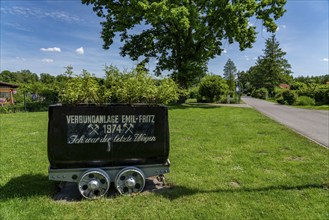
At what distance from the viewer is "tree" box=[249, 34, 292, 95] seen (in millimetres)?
73750

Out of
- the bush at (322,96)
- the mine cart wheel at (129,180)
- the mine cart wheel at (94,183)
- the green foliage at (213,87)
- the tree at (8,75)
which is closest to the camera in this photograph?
the mine cart wheel at (94,183)

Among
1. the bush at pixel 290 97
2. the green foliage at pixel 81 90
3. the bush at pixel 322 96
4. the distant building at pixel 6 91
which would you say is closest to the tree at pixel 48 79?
the green foliage at pixel 81 90

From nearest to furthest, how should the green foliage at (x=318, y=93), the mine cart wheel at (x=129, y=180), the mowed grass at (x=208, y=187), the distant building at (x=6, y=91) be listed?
the mowed grass at (x=208, y=187), the mine cart wheel at (x=129, y=180), the green foliage at (x=318, y=93), the distant building at (x=6, y=91)

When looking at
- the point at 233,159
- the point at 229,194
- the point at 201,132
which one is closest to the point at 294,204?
the point at 229,194

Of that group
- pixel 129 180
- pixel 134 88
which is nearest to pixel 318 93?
pixel 134 88

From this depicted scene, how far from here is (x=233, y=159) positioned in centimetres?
652

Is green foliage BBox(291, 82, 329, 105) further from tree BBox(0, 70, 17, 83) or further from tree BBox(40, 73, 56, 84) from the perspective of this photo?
tree BBox(0, 70, 17, 83)

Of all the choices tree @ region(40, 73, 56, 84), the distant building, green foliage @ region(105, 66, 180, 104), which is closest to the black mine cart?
green foliage @ region(105, 66, 180, 104)

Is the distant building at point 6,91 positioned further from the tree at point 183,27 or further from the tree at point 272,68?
the tree at point 272,68

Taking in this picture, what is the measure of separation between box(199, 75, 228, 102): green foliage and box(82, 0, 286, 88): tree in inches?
284

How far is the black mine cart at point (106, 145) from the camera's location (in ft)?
13.1

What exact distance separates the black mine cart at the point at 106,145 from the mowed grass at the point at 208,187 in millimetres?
318

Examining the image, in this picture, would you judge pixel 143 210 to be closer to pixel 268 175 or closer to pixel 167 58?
pixel 268 175

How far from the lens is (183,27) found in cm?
1983
